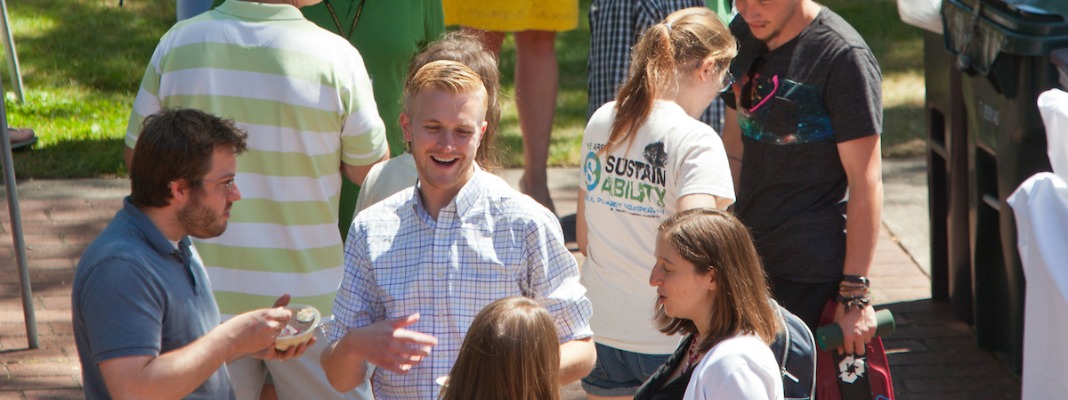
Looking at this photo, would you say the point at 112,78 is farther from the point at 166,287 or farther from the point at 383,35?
the point at 166,287

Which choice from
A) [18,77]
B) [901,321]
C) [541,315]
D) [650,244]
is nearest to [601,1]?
[901,321]

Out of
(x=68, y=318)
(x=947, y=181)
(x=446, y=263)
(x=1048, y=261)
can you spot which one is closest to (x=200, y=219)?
(x=446, y=263)

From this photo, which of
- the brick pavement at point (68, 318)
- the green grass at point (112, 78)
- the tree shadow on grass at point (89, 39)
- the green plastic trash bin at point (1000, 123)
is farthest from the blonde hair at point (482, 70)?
the tree shadow on grass at point (89, 39)

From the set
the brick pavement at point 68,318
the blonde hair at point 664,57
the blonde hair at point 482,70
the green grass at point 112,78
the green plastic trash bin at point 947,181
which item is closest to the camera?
the blonde hair at point 482,70

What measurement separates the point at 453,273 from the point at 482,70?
84 cm

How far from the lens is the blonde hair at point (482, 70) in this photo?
3.20 meters

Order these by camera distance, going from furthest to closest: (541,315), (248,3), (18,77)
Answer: (18,77), (248,3), (541,315)

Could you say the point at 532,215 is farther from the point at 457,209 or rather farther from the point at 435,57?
the point at 435,57

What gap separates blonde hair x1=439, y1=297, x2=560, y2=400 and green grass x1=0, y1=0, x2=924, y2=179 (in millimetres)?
5055

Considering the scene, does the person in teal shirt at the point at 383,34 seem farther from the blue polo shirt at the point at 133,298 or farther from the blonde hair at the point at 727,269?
the blonde hair at the point at 727,269

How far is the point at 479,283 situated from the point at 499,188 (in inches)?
9.1

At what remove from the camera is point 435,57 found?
3.34 meters

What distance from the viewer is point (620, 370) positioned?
11.2 ft

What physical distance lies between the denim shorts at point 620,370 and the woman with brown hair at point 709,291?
0.60 metres
